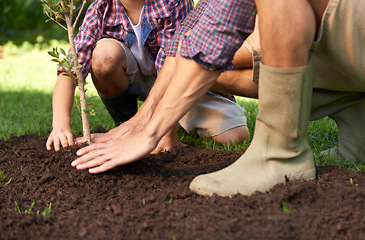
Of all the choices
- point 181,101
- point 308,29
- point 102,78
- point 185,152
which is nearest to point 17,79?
point 102,78

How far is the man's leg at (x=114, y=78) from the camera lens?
288cm

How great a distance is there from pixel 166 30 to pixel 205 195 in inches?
51.6

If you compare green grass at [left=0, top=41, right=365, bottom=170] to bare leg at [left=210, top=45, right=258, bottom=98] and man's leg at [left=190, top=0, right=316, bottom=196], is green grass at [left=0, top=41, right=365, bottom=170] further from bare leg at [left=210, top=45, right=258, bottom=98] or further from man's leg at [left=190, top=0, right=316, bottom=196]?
man's leg at [left=190, top=0, right=316, bottom=196]

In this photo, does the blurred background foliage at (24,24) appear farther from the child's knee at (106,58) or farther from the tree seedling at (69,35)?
the tree seedling at (69,35)

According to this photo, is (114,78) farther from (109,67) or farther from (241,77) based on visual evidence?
(241,77)

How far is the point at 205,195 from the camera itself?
1.90 meters

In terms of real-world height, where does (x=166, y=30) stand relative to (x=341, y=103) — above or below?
above

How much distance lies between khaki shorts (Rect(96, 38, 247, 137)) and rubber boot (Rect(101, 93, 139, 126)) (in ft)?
0.21

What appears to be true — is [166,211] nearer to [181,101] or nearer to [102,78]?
[181,101]

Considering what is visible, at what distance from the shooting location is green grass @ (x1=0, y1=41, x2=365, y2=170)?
9.92 feet

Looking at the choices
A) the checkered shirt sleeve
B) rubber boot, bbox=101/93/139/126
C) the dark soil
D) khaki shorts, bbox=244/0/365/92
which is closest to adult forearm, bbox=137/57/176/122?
the checkered shirt sleeve

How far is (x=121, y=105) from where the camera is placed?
3.28 m

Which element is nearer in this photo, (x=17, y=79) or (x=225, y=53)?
(x=225, y=53)

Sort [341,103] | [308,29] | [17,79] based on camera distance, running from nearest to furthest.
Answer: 1. [308,29]
2. [341,103]
3. [17,79]
